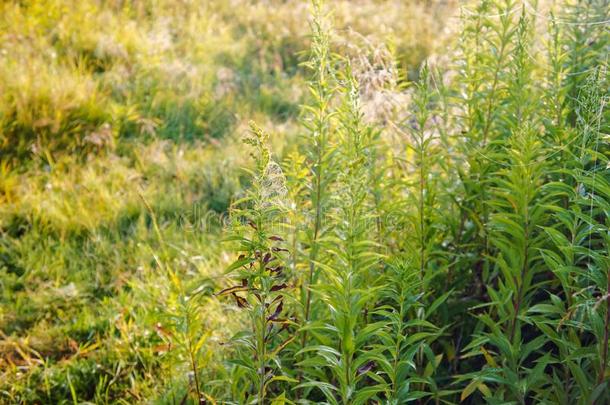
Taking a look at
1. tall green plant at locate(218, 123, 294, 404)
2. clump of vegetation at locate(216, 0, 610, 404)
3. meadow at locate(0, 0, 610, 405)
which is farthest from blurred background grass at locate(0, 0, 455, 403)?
clump of vegetation at locate(216, 0, 610, 404)

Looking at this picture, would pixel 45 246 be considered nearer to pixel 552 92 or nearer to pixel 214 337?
pixel 214 337

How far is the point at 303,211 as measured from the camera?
10.1 feet

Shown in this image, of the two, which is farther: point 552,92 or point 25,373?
point 25,373

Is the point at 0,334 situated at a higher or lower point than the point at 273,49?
lower

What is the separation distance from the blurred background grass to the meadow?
0.8 inches

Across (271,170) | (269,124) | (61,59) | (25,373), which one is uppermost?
(271,170)

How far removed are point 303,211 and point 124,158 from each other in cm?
264

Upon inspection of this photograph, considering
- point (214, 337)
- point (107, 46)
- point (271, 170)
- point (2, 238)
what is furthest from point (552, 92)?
point (107, 46)

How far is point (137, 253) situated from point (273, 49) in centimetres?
366

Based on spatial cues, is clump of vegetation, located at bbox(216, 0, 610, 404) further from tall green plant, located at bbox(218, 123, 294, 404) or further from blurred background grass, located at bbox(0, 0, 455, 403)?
blurred background grass, located at bbox(0, 0, 455, 403)

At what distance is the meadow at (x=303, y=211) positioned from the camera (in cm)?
236

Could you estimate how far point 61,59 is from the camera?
20.5 ft

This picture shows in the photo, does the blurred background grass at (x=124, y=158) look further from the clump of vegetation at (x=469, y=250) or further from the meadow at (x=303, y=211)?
the clump of vegetation at (x=469, y=250)

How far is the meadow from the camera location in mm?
2363
